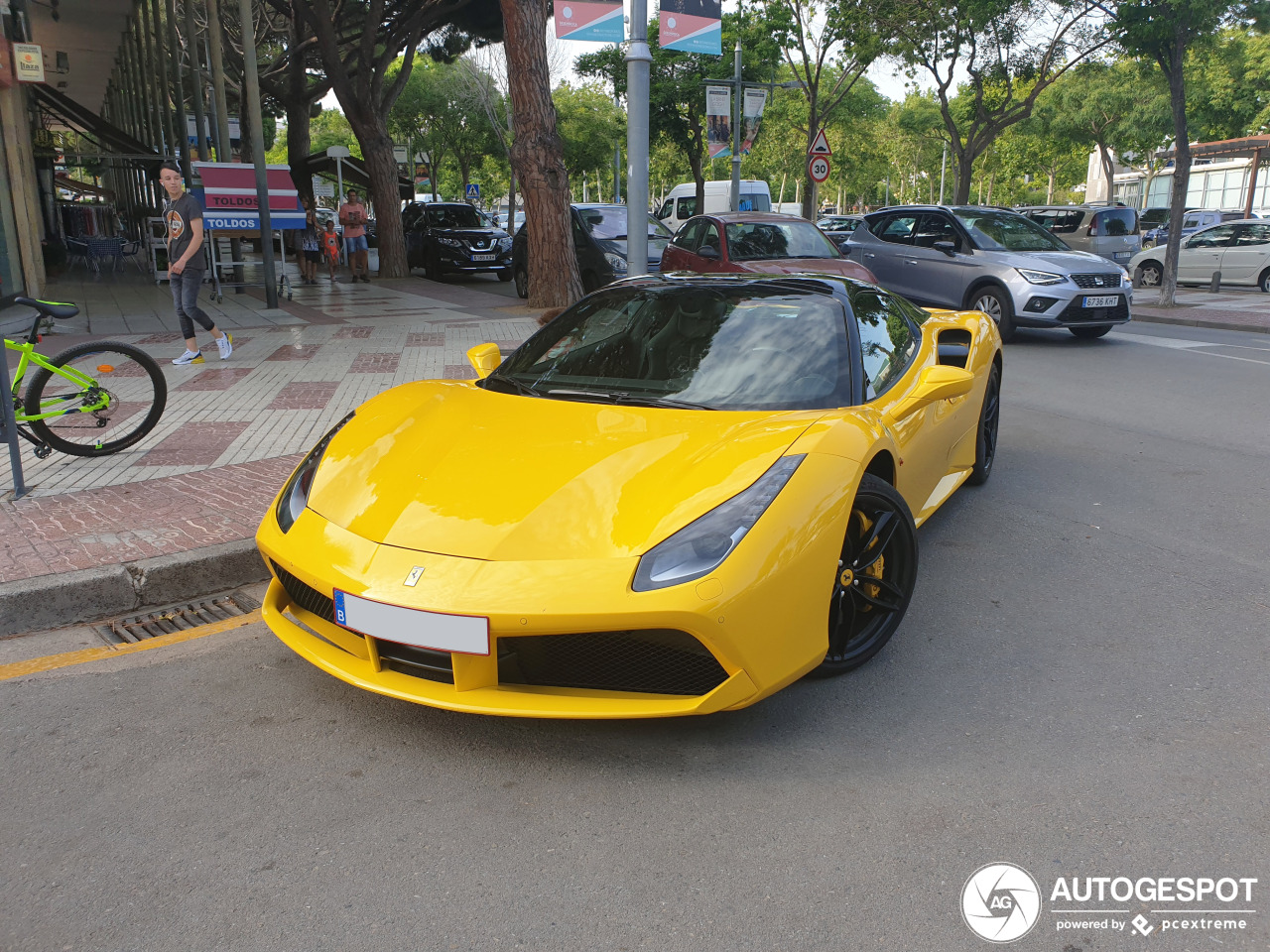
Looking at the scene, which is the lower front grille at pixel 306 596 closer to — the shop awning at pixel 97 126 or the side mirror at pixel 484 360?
the side mirror at pixel 484 360

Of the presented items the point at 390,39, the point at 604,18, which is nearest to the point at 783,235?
the point at 604,18

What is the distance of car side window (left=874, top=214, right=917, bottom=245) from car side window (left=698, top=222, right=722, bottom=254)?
2.95 meters

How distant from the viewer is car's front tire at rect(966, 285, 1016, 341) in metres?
11.7

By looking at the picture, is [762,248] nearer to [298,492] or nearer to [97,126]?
[298,492]

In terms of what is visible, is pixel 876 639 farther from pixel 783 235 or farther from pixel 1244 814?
pixel 783 235

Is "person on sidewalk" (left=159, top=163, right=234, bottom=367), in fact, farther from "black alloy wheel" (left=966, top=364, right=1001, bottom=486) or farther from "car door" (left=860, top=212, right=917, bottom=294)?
"car door" (left=860, top=212, right=917, bottom=294)

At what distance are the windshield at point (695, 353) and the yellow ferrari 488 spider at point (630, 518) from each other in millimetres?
12

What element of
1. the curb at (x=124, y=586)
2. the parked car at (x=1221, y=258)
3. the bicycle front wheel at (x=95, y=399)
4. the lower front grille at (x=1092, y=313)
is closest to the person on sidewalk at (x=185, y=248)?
the bicycle front wheel at (x=95, y=399)

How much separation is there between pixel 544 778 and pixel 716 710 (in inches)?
20.2

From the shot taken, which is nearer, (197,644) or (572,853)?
(572,853)

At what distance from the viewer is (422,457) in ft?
10.8

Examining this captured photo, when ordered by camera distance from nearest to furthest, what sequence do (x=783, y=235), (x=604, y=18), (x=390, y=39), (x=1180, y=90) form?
(x=604, y=18)
(x=783, y=235)
(x=1180, y=90)
(x=390, y=39)

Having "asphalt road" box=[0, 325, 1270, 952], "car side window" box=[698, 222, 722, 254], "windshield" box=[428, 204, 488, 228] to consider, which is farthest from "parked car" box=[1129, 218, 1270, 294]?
"asphalt road" box=[0, 325, 1270, 952]

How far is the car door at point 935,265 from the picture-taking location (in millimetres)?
12336
